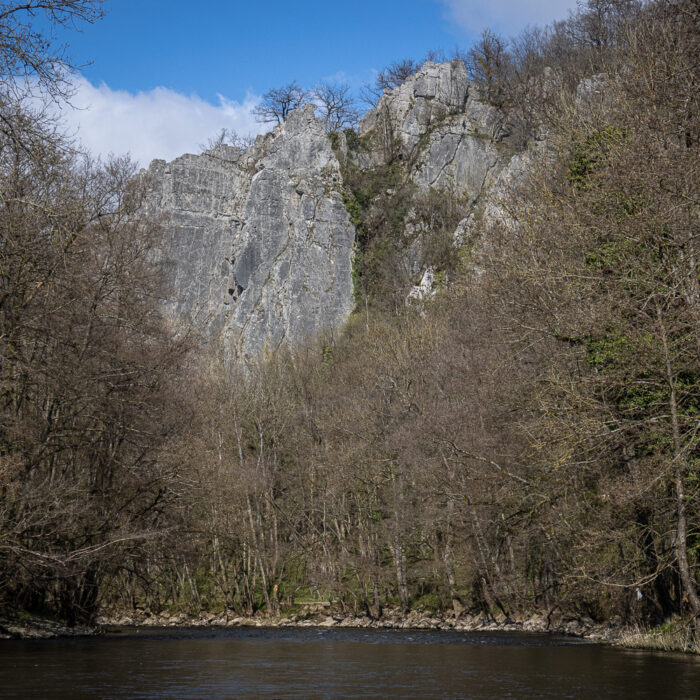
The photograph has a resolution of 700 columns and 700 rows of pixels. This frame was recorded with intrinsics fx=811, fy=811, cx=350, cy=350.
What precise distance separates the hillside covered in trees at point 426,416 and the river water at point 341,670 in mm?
2191

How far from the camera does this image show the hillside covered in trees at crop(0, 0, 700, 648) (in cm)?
1797

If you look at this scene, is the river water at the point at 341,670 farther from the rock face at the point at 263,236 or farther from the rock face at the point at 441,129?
the rock face at the point at 441,129

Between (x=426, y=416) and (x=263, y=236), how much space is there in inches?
1884

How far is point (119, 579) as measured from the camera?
1147 inches

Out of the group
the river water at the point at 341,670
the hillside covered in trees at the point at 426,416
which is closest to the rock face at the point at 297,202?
the hillside covered in trees at the point at 426,416

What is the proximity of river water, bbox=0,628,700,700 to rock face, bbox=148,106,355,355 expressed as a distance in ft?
165

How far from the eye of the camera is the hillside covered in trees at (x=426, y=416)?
59.0 feet

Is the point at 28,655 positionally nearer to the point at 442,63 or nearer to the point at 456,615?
the point at 456,615

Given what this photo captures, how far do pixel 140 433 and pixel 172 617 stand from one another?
18978mm

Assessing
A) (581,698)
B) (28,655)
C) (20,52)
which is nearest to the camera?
(20,52)

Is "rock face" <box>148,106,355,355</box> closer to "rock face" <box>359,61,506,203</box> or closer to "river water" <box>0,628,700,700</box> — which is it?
"rock face" <box>359,61,506,203</box>

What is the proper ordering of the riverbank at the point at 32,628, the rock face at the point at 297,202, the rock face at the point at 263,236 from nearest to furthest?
the riverbank at the point at 32,628 < the rock face at the point at 263,236 < the rock face at the point at 297,202

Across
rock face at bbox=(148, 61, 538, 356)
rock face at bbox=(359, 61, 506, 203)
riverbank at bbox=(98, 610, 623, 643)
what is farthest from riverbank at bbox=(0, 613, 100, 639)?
rock face at bbox=(359, 61, 506, 203)

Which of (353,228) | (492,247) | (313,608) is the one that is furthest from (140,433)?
(353,228)
